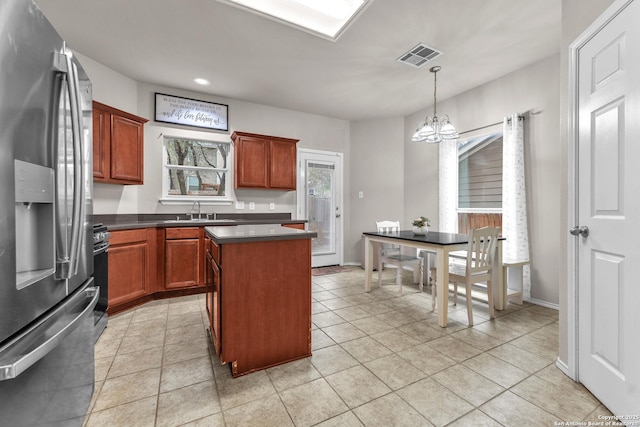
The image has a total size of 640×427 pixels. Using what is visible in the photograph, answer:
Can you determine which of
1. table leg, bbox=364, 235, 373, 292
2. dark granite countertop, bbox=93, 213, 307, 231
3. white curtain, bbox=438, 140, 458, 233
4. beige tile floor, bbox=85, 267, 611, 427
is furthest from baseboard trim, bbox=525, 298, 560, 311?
dark granite countertop, bbox=93, 213, 307, 231

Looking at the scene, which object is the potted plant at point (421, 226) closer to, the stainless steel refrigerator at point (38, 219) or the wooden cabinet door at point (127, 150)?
the stainless steel refrigerator at point (38, 219)

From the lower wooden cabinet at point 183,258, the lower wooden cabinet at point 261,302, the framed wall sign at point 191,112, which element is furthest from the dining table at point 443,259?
the framed wall sign at point 191,112

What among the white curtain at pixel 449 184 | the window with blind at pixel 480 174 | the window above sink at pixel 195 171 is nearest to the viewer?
the window with blind at pixel 480 174

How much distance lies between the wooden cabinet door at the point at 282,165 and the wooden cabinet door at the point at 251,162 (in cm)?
9

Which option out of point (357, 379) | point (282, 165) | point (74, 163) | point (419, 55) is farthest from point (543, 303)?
point (74, 163)

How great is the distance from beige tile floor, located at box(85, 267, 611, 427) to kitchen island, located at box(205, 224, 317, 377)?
12 cm

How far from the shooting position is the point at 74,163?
3.39ft

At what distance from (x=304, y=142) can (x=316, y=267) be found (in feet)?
7.41

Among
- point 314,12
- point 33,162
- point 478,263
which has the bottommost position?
point 478,263

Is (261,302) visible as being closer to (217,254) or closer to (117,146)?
(217,254)

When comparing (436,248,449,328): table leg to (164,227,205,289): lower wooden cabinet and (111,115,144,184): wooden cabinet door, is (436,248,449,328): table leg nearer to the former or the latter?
(164,227,205,289): lower wooden cabinet

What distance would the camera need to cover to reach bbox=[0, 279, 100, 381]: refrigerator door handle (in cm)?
73

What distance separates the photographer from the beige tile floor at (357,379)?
4.78 ft

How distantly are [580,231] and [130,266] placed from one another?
12.7 feet
